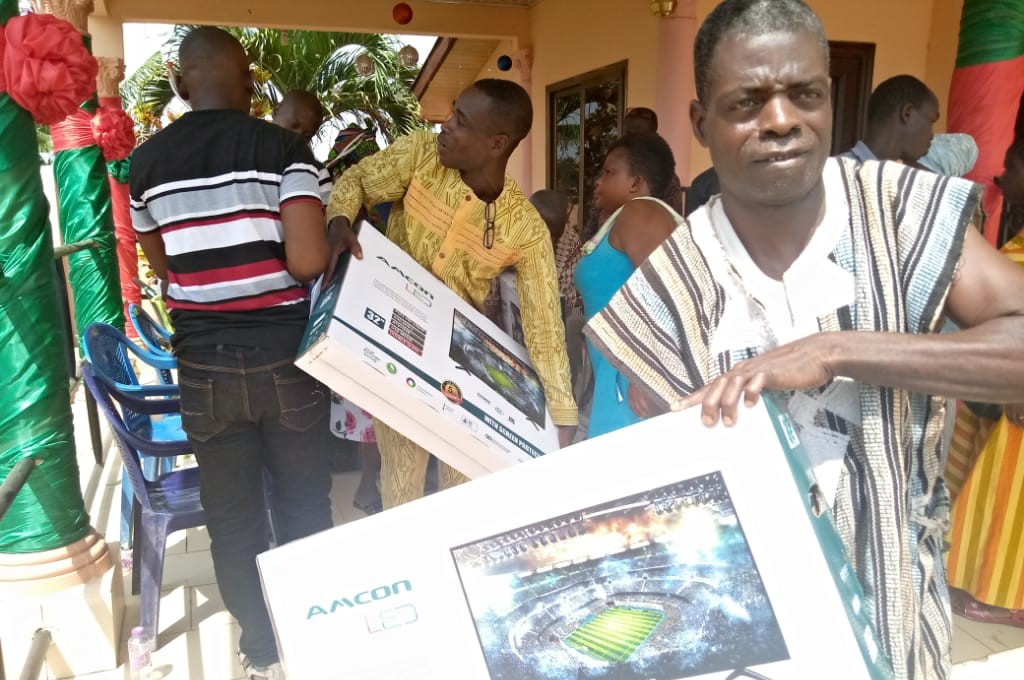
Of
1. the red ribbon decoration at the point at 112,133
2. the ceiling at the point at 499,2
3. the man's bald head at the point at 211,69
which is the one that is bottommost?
the man's bald head at the point at 211,69

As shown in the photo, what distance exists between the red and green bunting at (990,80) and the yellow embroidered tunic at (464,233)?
2716 millimetres

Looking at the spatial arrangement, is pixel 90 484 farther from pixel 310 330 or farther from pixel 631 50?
pixel 631 50

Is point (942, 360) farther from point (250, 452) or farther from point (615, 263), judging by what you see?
point (250, 452)

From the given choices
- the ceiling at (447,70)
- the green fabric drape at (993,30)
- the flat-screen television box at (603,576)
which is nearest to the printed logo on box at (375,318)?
the flat-screen television box at (603,576)

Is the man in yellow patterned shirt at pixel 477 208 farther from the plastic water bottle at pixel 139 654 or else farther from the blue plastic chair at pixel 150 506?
the plastic water bottle at pixel 139 654

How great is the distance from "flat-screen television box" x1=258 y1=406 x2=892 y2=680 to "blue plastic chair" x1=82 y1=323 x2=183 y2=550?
201 cm

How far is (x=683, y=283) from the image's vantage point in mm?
1089

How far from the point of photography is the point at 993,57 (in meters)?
3.54

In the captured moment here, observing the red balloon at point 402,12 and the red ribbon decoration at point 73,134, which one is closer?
the red ribbon decoration at point 73,134

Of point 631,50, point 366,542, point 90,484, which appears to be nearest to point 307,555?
point 366,542

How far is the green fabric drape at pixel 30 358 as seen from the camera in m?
2.10

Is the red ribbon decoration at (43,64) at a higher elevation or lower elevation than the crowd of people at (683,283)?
higher

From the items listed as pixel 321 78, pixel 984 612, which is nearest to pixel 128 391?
pixel 984 612

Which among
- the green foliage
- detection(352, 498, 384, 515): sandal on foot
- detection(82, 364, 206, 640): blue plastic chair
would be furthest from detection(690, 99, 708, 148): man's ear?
the green foliage
